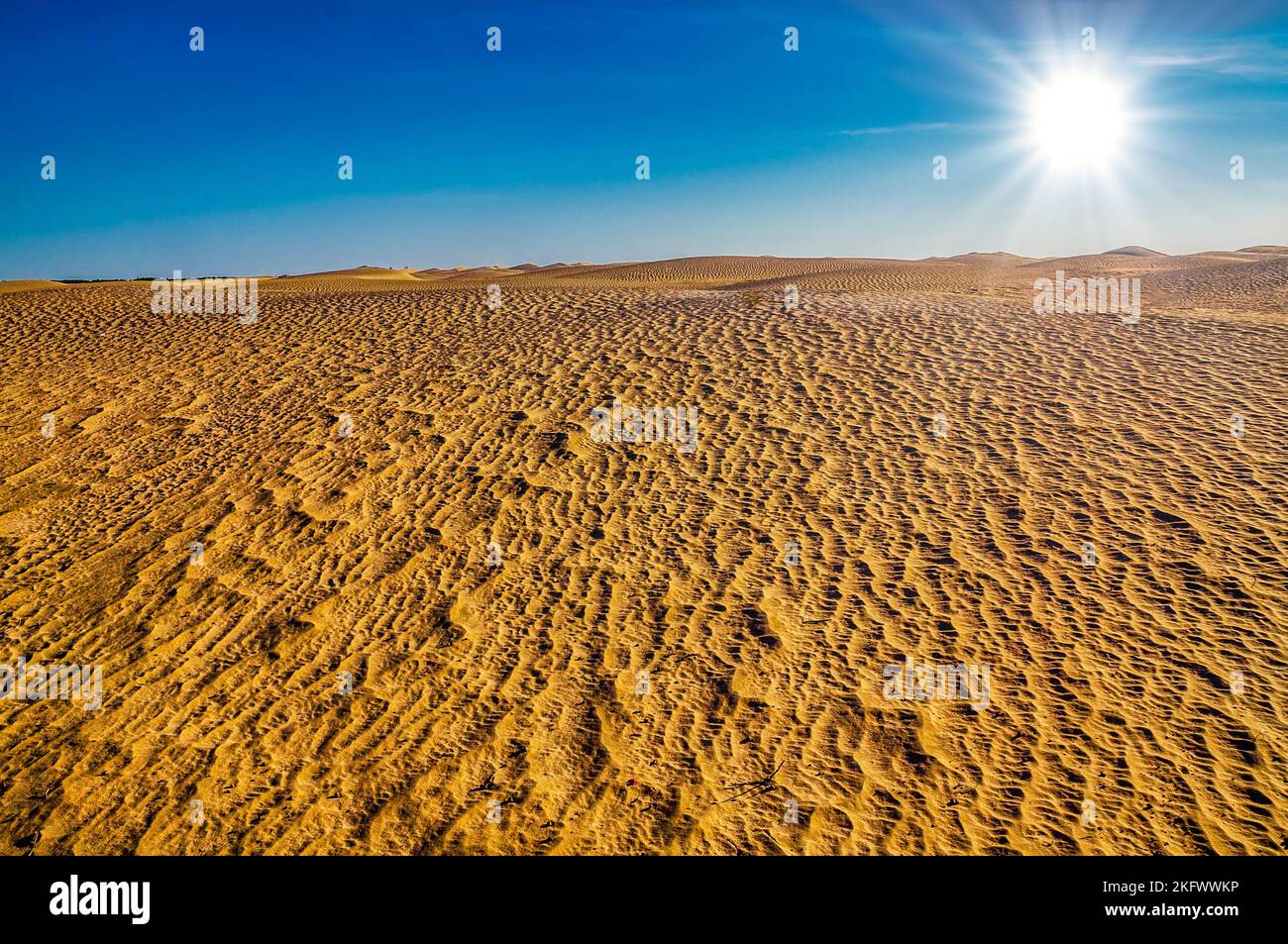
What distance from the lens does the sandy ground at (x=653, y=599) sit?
386 centimetres

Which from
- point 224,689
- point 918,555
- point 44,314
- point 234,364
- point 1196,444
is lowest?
point 224,689

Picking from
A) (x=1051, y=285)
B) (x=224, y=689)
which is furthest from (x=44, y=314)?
(x=1051, y=285)

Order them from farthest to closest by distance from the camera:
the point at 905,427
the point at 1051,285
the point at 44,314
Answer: the point at 1051,285 → the point at 44,314 → the point at 905,427

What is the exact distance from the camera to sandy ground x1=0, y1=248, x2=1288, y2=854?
386 cm

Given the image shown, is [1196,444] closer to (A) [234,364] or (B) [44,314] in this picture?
(A) [234,364]

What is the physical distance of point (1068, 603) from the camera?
5332 millimetres

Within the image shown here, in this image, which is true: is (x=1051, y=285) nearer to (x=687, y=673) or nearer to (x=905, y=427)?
(x=905, y=427)

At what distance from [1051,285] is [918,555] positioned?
512 inches

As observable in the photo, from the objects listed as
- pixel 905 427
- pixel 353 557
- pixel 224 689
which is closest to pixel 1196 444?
pixel 905 427

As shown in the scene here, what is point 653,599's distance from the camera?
5621 mm

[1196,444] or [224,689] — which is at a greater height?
[1196,444]

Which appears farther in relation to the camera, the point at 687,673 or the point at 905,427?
the point at 905,427
